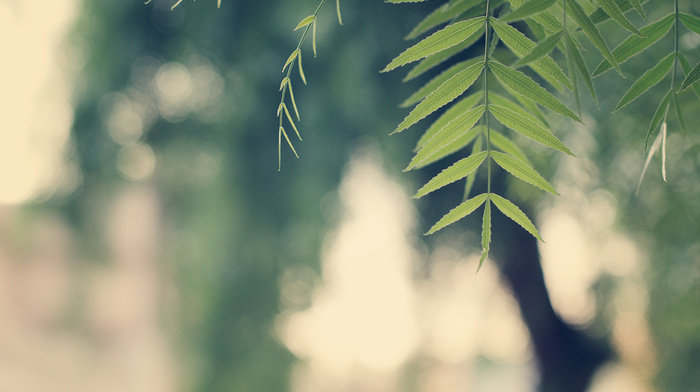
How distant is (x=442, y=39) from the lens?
15.1 inches

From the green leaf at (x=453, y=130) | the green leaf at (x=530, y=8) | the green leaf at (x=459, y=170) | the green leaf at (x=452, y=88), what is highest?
the green leaf at (x=530, y=8)

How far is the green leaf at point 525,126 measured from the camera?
0.38 m

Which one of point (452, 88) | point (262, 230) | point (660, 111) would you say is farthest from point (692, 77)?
point (262, 230)

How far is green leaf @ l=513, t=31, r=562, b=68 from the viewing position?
32 cm

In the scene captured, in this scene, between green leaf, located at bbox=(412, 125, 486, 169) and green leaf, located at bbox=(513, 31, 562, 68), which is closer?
green leaf, located at bbox=(513, 31, 562, 68)

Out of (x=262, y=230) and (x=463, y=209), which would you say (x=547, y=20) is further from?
(x=262, y=230)

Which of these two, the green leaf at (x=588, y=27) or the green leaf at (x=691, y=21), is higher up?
the green leaf at (x=691, y=21)

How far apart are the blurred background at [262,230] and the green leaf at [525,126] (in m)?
2.27

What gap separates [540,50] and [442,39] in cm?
8

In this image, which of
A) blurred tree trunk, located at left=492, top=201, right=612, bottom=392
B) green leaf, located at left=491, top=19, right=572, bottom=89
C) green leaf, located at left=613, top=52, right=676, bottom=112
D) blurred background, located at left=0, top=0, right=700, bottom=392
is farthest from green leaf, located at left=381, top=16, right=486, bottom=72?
blurred tree trunk, located at left=492, top=201, right=612, bottom=392

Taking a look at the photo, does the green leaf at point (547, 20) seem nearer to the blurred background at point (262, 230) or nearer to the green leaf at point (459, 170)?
the green leaf at point (459, 170)

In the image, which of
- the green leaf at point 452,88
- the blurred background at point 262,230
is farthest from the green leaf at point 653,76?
the blurred background at point 262,230

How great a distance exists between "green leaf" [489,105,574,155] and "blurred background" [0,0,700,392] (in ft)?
7.46

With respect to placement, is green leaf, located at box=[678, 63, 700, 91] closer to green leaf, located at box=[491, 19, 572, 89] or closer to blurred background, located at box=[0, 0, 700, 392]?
green leaf, located at box=[491, 19, 572, 89]
